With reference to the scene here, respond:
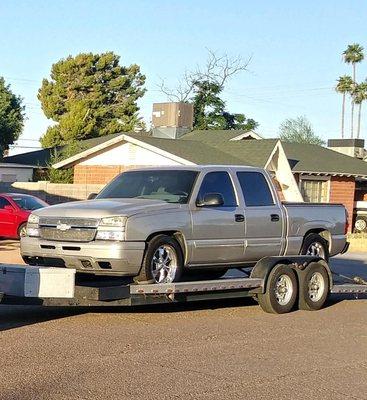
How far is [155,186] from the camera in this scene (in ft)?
37.1

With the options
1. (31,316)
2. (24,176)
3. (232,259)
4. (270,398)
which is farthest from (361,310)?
(24,176)

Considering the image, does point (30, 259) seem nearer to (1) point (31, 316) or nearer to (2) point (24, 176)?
(1) point (31, 316)

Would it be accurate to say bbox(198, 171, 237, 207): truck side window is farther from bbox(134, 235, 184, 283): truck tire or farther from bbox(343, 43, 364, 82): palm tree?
bbox(343, 43, 364, 82): palm tree

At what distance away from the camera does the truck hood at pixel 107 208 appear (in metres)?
10.1

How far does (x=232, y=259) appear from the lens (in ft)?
37.6

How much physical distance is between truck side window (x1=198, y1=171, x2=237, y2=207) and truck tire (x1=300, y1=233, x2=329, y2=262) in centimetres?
178

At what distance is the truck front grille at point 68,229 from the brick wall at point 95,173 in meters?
23.7

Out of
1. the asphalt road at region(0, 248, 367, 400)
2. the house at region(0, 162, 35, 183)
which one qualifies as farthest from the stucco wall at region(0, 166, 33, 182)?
the asphalt road at region(0, 248, 367, 400)

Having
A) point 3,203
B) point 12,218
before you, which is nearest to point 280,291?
point 12,218

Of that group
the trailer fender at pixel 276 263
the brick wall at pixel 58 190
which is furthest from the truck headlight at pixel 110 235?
the brick wall at pixel 58 190

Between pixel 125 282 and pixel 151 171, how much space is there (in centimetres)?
216

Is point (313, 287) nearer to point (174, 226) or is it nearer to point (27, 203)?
point (174, 226)

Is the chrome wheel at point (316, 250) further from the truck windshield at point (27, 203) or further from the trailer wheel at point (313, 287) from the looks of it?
the truck windshield at point (27, 203)

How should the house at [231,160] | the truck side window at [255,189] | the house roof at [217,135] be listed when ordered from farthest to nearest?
the house roof at [217,135] → the house at [231,160] → the truck side window at [255,189]
